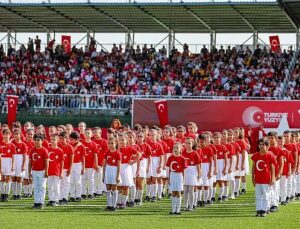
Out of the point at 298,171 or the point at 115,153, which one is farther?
the point at 298,171

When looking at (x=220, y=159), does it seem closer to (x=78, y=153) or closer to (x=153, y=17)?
(x=78, y=153)

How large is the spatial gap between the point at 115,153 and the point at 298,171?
6.89 meters

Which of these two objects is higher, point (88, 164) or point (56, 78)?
point (56, 78)

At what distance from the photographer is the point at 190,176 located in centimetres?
2278

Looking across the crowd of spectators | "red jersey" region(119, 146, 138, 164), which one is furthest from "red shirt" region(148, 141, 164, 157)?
the crowd of spectators

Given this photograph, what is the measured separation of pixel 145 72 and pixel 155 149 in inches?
1057

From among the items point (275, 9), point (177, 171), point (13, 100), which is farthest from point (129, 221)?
point (275, 9)

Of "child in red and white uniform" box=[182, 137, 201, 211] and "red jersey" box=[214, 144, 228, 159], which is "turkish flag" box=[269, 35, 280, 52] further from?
"child in red and white uniform" box=[182, 137, 201, 211]

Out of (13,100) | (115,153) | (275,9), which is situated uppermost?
(275,9)

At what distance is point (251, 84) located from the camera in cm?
4897

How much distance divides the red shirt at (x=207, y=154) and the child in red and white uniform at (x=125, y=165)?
5.83 ft

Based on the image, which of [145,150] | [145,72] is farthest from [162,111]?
[145,150]

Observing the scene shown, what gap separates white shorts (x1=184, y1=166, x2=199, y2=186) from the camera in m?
22.8

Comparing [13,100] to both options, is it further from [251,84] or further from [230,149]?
[230,149]
